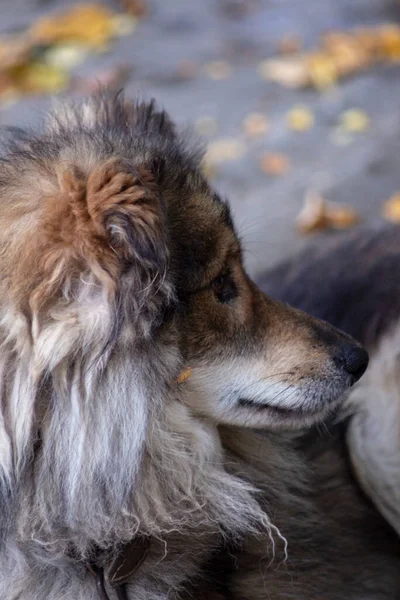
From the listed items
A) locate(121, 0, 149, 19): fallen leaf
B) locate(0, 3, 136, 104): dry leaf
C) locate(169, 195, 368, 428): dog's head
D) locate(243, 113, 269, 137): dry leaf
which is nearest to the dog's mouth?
locate(169, 195, 368, 428): dog's head

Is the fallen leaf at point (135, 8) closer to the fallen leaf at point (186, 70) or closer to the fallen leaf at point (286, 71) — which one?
the fallen leaf at point (186, 70)

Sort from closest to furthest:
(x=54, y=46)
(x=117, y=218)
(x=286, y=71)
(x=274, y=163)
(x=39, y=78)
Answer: (x=117, y=218) → (x=274, y=163) → (x=286, y=71) → (x=39, y=78) → (x=54, y=46)

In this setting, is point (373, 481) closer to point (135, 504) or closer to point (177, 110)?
point (135, 504)

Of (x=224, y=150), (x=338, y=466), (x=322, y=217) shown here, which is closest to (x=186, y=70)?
(x=224, y=150)

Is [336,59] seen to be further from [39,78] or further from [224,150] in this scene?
[39,78]

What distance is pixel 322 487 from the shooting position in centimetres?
269

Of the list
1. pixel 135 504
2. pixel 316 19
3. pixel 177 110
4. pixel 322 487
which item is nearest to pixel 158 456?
pixel 135 504

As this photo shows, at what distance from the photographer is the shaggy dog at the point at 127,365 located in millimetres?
1881

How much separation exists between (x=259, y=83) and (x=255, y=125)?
566 mm

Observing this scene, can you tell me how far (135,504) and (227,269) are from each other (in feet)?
1.94

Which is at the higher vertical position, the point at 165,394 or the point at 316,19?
the point at 165,394

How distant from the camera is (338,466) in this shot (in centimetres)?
279

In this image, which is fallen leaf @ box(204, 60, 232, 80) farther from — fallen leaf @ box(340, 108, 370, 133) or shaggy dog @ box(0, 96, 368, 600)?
shaggy dog @ box(0, 96, 368, 600)

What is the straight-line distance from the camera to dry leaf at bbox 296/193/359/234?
4457 millimetres
